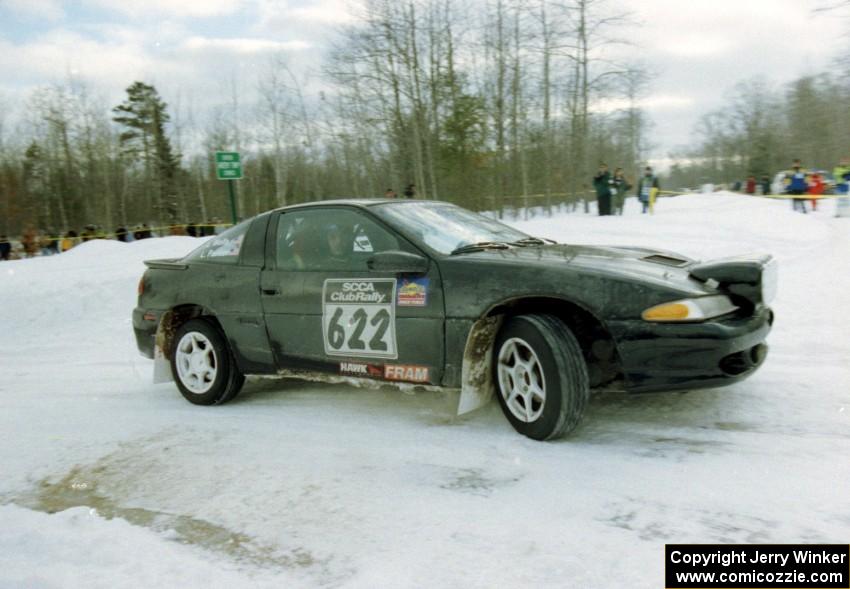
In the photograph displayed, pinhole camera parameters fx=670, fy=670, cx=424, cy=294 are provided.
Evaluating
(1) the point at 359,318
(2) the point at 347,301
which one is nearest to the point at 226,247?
(2) the point at 347,301

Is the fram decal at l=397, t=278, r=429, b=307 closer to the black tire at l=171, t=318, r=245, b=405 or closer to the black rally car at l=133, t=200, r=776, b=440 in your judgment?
the black rally car at l=133, t=200, r=776, b=440

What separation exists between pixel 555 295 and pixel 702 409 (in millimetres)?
1217

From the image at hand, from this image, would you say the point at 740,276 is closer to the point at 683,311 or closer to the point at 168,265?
the point at 683,311

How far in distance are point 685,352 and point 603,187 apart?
57.5 feet

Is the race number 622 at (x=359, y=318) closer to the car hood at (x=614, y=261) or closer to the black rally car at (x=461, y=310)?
the black rally car at (x=461, y=310)

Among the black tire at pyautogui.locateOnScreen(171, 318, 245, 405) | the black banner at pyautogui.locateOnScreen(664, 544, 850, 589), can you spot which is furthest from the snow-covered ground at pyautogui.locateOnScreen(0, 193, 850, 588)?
the black tire at pyautogui.locateOnScreen(171, 318, 245, 405)

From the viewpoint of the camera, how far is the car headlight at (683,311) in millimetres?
3348

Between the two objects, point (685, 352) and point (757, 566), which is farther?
point (685, 352)

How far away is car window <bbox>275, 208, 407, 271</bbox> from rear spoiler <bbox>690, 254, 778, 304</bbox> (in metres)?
1.75

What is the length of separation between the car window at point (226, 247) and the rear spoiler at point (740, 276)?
127 inches

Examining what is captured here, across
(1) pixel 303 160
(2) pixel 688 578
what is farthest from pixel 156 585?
(1) pixel 303 160

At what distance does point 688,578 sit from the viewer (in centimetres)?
235

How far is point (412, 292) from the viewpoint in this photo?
4016 mm

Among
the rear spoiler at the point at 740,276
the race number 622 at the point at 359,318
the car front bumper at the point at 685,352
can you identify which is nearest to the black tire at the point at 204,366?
the race number 622 at the point at 359,318
